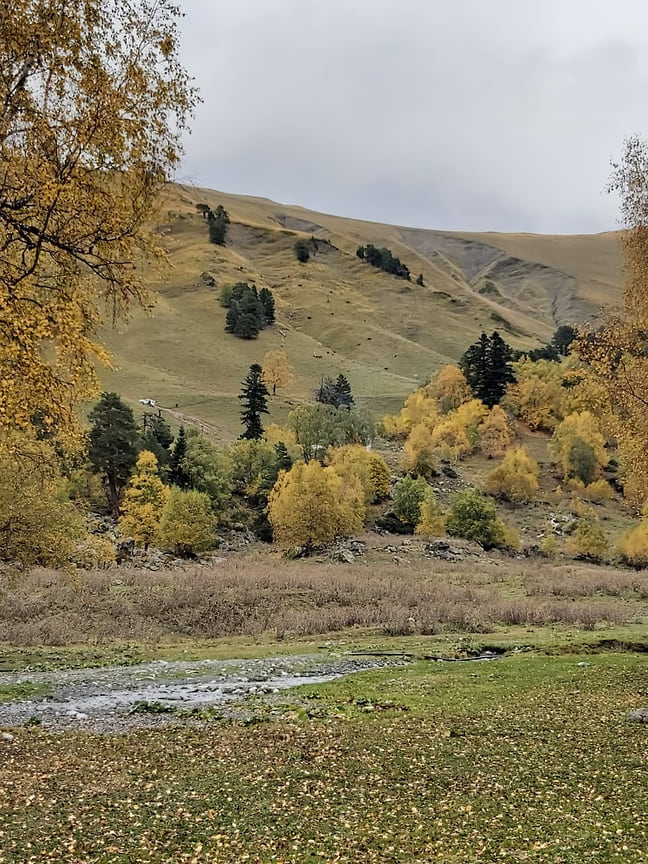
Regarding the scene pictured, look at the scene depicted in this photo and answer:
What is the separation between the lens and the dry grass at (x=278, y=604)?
38188 mm

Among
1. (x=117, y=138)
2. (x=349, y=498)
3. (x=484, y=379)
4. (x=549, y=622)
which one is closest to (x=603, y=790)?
(x=117, y=138)

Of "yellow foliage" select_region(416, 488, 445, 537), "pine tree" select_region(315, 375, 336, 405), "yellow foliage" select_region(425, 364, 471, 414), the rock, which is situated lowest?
"yellow foliage" select_region(416, 488, 445, 537)

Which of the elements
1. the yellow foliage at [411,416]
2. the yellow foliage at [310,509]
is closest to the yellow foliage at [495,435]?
the yellow foliage at [411,416]

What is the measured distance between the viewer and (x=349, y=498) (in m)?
75.1

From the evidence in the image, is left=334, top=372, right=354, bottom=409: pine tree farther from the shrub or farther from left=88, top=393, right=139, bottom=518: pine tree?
the shrub

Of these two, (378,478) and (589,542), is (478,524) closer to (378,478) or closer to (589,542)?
(589,542)

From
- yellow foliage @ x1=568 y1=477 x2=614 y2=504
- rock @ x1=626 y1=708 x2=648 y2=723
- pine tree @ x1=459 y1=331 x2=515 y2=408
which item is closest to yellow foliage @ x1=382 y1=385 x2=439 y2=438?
pine tree @ x1=459 y1=331 x2=515 y2=408

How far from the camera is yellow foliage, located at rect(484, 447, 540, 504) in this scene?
321 ft

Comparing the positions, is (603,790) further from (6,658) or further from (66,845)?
(6,658)

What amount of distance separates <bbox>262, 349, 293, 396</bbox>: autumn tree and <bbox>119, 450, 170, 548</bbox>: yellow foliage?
303 feet

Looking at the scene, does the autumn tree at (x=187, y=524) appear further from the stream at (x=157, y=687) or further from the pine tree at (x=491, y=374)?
the pine tree at (x=491, y=374)

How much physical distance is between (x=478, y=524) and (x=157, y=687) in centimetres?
6218

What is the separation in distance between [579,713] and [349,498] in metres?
58.2

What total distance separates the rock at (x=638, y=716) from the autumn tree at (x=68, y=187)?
14.6 metres
